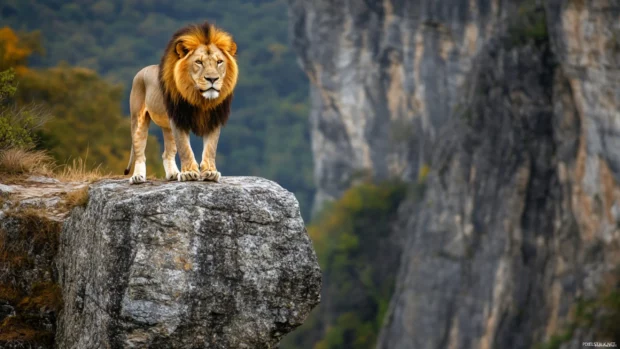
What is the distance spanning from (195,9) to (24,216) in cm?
11088

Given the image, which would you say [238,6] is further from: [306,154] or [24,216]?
[24,216]

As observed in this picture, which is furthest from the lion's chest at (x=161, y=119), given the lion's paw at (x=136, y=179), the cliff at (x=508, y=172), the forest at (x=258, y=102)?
the cliff at (x=508, y=172)

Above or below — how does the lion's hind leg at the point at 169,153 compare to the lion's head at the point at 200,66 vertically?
below

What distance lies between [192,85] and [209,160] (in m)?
0.71

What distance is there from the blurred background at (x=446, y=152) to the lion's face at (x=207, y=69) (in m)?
3.78

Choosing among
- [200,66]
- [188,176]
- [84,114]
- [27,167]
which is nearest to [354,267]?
[84,114]

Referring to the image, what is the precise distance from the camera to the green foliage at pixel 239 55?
10950 cm

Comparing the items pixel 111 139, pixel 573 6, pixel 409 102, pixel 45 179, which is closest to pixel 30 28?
pixel 409 102

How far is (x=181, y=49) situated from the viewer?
11930 mm

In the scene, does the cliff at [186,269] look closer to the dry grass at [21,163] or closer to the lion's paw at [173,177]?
the lion's paw at [173,177]

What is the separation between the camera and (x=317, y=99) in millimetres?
86688

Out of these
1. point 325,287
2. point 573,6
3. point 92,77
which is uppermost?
point 573,6

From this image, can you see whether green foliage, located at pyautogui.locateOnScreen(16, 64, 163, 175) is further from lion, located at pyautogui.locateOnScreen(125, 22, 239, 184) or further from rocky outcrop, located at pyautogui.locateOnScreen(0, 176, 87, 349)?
lion, located at pyautogui.locateOnScreen(125, 22, 239, 184)

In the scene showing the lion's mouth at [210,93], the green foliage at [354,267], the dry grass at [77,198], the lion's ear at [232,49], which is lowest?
the green foliage at [354,267]
